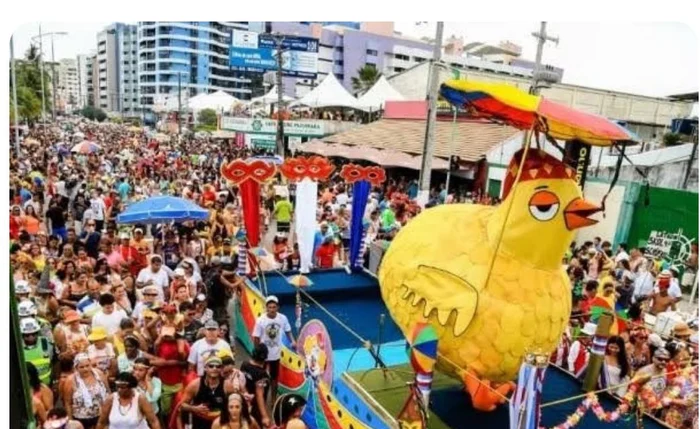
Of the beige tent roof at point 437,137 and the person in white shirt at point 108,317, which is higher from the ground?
the beige tent roof at point 437,137

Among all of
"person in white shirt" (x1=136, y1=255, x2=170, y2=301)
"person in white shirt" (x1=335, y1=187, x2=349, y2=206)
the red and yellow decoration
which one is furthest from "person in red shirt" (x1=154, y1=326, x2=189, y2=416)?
"person in white shirt" (x1=335, y1=187, x2=349, y2=206)

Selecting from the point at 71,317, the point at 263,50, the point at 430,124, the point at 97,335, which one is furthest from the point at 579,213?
the point at 263,50

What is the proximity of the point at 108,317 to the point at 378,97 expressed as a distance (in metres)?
21.4

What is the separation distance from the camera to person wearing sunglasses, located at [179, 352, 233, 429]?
14.1 ft

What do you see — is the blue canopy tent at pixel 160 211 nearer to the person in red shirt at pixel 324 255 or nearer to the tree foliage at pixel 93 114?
the person in red shirt at pixel 324 255

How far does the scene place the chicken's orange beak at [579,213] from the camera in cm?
392

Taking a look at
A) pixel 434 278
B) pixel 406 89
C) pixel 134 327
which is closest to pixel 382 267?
pixel 434 278

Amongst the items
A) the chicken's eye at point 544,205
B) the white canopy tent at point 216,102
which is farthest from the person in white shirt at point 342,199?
the white canopy tent at point 216,102

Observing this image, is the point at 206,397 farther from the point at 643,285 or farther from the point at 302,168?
the point at 643,285

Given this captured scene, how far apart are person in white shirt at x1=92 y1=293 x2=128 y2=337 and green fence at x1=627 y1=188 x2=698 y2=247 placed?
30.2 feet

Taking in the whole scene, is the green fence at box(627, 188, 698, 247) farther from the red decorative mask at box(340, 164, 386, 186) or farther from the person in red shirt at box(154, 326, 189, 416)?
the person in red shirt at box(154, 326, 189, 416)

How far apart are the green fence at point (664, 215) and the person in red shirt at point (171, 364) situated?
8.97 meters

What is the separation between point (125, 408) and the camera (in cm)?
407

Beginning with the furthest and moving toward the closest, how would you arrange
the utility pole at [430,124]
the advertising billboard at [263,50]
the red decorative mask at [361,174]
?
the advertising billboard at [263,50] → the utility pole at [430,124] → the red decorative mask at [361,174]
